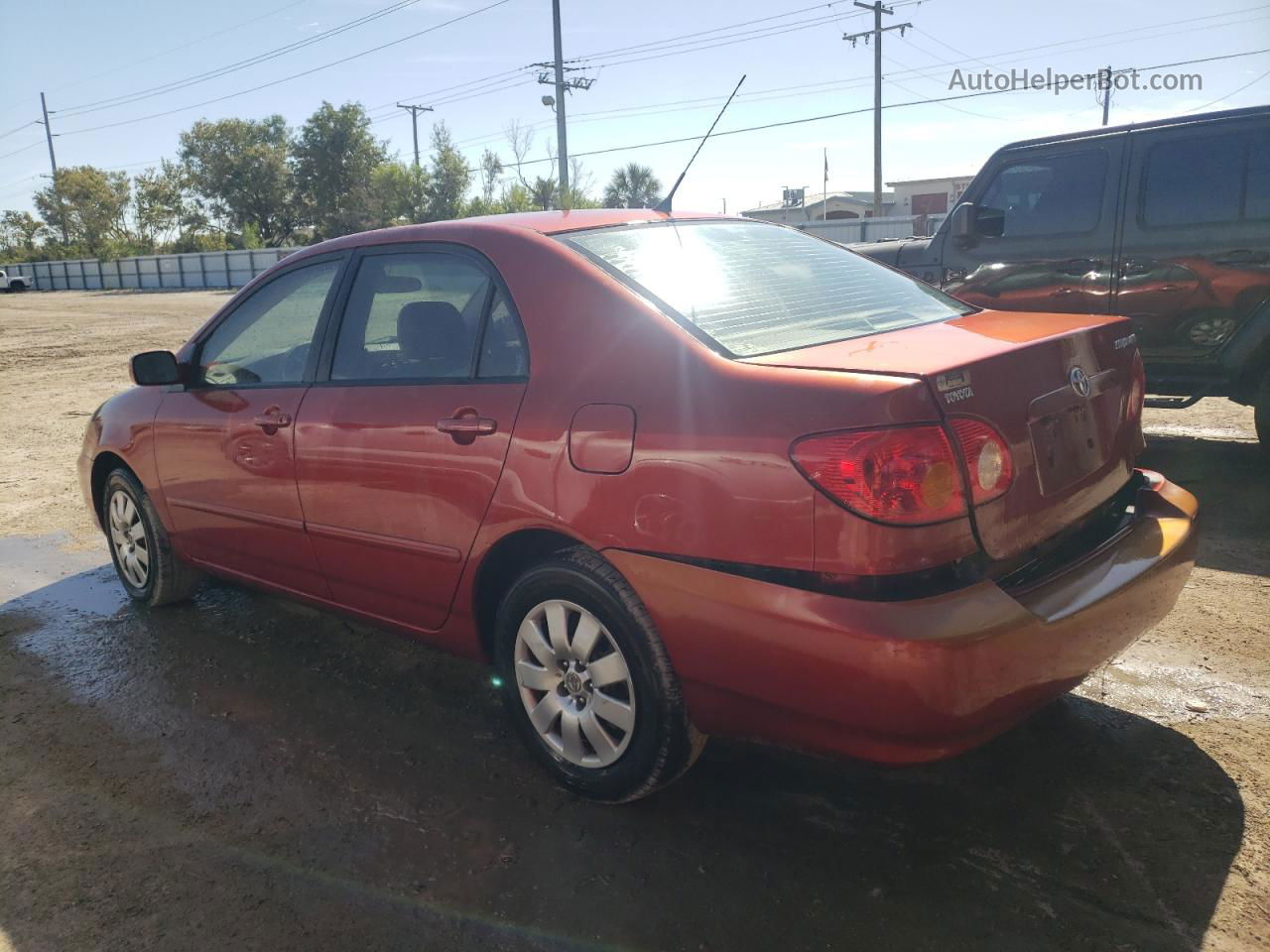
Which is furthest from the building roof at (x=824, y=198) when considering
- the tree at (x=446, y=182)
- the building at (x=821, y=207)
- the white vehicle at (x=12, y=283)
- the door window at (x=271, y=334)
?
the door window at (x=271, y=334)

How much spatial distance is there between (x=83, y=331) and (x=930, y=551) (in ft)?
78.8

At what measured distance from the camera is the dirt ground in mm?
2330

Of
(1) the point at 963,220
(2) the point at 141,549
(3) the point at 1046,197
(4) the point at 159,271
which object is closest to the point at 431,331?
(2) the point at 141,549

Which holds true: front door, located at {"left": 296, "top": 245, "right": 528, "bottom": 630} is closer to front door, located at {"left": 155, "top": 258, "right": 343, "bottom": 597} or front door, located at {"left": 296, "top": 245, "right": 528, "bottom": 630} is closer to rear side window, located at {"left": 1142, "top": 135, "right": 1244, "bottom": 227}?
front door, located at {"left": 155, "top": 258, "right": 343, "bottom": 597}

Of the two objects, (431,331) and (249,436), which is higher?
(431,331)

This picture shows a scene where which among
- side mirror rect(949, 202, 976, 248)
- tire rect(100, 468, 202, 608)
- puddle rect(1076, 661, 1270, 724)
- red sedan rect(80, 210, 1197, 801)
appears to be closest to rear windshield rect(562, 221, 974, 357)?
red sedan rect(80, 210, 1197, 801)

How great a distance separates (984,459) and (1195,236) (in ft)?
14.7

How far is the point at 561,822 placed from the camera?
278 centimetres

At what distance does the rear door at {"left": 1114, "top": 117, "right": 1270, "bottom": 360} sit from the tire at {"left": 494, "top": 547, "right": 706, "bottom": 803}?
4782 millimetres

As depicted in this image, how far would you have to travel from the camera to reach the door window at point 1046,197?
6195mm

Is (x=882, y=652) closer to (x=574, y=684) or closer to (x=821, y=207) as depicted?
(x=574, y=684)

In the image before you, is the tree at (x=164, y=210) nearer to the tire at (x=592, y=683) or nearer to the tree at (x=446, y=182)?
the tree at (x=446, y=182)

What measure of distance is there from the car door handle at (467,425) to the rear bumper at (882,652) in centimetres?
59

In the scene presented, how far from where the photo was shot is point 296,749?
10.7 ft
